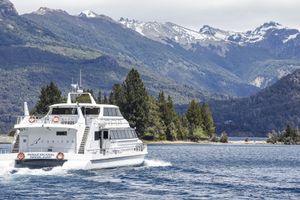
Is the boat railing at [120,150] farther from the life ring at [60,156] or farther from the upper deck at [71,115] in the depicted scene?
the life ring at [60,156]

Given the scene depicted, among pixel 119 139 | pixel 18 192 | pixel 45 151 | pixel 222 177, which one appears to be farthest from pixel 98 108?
pixel 18 192

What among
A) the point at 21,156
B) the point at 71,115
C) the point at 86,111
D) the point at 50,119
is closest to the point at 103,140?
the point at 86,111

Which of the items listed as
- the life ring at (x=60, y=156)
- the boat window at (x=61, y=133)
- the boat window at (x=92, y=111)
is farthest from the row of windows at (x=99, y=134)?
the life ring at (x=60, y=156)

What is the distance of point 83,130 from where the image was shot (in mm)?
81875

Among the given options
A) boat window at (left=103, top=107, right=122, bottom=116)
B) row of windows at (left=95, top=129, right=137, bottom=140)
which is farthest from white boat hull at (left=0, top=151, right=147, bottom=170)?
boat window at (left=103, top=107, right=122, bottom=116)

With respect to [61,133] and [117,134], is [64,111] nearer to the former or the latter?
[61,133]

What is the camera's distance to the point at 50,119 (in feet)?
270

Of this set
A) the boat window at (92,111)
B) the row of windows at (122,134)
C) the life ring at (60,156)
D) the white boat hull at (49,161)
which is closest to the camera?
the life ring at (60,156)

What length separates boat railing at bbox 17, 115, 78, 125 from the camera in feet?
265

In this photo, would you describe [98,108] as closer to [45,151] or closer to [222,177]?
[45,151]

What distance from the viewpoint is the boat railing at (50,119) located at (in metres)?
80.9

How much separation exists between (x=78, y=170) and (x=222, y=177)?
15.5 metres

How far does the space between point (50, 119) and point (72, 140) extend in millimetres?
3679

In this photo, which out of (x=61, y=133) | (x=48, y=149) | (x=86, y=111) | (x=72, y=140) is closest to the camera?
(x=72, y=140)
